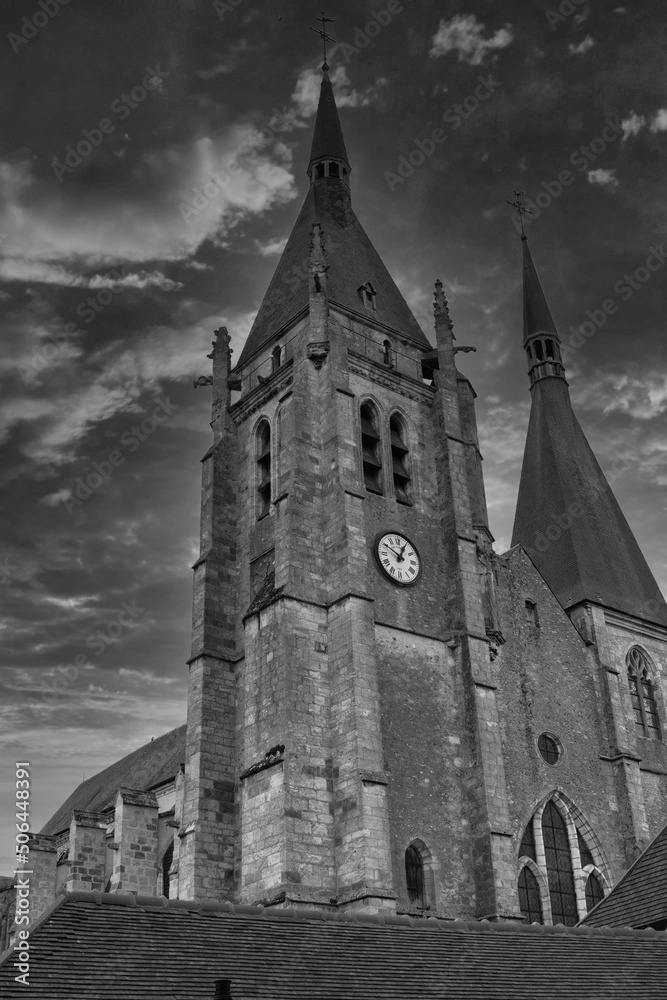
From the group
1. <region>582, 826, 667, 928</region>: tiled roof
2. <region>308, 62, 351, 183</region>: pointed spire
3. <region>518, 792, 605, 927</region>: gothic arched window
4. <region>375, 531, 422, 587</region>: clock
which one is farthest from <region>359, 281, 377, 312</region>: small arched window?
<region>582, 826, 667, 928</region>: tiled roof

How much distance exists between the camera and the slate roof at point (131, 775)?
35594 mm

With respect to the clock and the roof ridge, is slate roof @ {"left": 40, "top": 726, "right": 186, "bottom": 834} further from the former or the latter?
the roof ridge

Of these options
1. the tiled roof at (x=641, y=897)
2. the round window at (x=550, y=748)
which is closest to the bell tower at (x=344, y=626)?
the round window at (x=550, y=748)

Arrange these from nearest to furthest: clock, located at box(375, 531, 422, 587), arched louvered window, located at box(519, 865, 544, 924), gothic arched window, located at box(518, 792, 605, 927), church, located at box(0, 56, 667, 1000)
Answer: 1. church, located at box(0, 56, 667, 1000)
2. arched louvered window, located at box(519, 865, 544, 924)
3. gothic arched window, located at box(518, 792, 605, 927)
4. clock, located at box(375, 531, 422, 587)

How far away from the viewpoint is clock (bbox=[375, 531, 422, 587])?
2392 centimetres

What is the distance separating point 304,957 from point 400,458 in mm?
16597

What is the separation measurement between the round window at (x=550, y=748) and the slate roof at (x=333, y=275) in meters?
11.4

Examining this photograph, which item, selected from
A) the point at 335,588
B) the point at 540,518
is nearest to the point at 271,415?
the point at 335,588

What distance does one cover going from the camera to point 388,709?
22.2 meters

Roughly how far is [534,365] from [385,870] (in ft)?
75.7

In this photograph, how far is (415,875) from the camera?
20984 millimetres

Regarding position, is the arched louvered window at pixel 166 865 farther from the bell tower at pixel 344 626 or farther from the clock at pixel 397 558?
the clock at pixel 397 558

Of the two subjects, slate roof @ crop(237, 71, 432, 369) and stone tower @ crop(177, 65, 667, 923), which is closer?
stone tower @ crop(177, 65, 667, 923)

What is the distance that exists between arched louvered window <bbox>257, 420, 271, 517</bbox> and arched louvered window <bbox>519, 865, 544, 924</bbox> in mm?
10593
